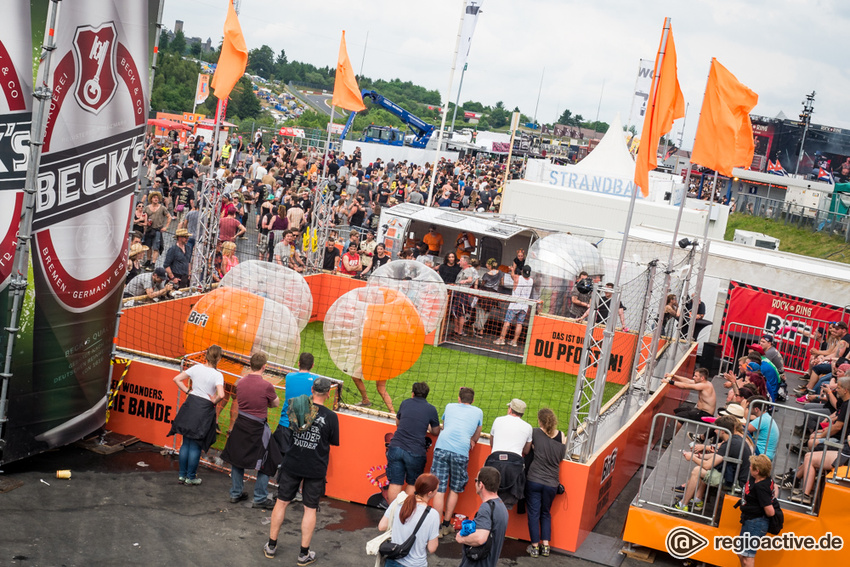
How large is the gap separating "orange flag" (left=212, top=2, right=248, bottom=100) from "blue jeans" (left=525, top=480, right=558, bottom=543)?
907cm

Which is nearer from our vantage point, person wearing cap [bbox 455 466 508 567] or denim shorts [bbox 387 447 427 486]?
person wearing cap [bbox 455 466 508 567]

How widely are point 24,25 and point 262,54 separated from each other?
119 metres

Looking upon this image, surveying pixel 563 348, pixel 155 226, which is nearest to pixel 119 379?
pixel 155 226

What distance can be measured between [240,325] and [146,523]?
2.92 m

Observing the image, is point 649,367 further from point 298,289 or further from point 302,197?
point 302,197

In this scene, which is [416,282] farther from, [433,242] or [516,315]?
[433,242]

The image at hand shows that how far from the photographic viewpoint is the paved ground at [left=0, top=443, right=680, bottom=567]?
24.6 ft

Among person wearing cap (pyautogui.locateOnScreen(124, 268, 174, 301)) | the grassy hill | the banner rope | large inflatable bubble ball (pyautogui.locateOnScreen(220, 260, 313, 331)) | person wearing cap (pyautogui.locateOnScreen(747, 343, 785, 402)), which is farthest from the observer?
the grassy hill

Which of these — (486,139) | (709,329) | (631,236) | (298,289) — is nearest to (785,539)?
(298,289)

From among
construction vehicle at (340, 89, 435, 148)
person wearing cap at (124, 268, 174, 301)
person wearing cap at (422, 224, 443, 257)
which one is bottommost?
person wearing cap at (124, 268, 174, 301)

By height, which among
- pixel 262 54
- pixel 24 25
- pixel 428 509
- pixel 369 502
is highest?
pixel 262 54

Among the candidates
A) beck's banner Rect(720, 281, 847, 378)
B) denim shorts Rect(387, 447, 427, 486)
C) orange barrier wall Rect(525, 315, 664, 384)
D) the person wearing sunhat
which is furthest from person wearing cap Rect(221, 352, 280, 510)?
beck's banner Rect(720, 281, 847, 378)

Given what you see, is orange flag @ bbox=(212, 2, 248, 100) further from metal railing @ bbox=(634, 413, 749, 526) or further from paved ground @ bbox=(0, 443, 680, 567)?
metal railing @ bbox=(634, 413, 749, 526)

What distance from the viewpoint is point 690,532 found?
28.9ft
